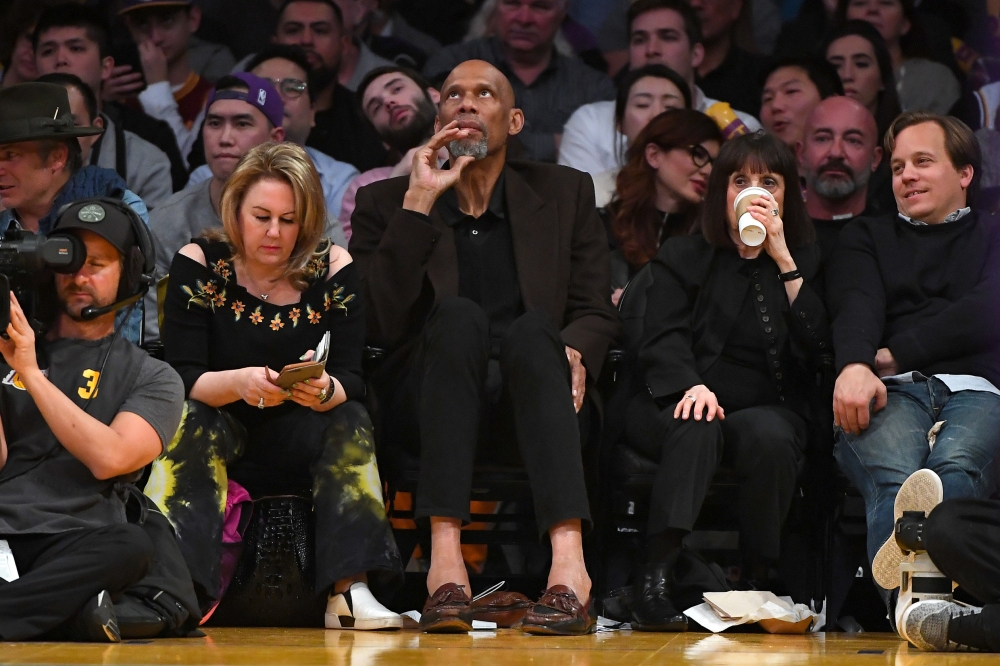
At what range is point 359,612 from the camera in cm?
305

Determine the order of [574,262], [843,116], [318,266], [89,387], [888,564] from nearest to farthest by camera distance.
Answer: [89,387], [888,564], [318,266], [574,262], [843,116]

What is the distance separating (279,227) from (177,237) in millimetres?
→ 1006

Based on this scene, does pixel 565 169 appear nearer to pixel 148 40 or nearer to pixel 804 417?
pixel 804 417

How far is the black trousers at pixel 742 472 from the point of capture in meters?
3.26

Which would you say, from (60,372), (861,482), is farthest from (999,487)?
(60,372)

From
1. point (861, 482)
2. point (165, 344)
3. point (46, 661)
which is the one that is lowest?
point (46, 661)

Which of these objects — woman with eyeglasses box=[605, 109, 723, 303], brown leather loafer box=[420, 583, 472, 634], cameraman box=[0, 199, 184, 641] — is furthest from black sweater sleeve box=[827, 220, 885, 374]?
cameraman box=[0, 199, 184, 641]

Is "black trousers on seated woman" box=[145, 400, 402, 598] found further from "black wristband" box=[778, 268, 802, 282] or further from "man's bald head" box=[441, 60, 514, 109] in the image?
"black wristband" box=[778, 268, 802, 282]

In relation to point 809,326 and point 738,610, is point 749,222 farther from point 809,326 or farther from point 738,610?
point 738,610

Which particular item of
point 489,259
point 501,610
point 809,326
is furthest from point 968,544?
point 489,259

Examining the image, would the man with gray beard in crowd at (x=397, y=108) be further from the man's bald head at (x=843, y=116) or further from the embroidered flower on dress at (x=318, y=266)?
the embroidered flower on dress at (x=318, y=266)

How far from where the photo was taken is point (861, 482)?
3.34 meters

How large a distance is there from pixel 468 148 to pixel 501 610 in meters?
1.21

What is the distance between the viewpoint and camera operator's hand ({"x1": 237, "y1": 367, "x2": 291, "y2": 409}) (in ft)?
10.2
